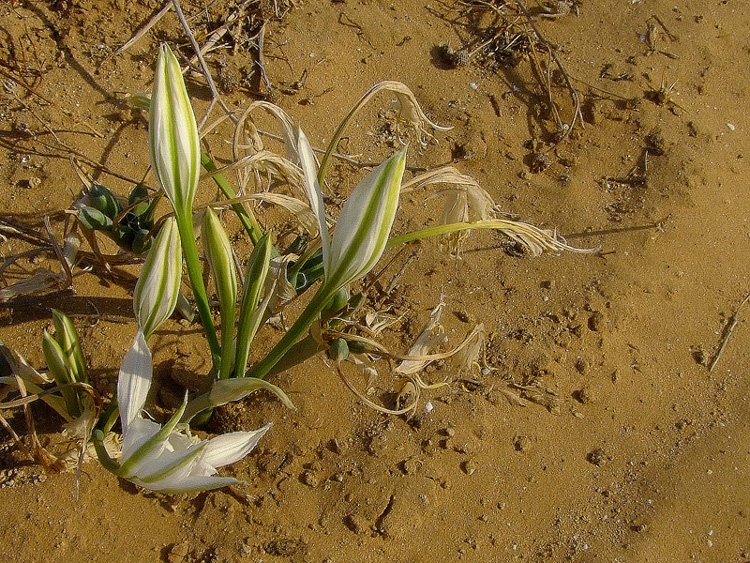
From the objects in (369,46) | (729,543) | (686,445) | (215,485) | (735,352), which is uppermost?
(369,46)

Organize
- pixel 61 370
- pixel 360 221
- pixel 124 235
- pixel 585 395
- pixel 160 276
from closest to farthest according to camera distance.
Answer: pixel 360 221 < pixel 160 276 < pixel 61 370 < pixel 124 235 < pixel 585 395

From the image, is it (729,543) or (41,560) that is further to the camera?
(729,543)

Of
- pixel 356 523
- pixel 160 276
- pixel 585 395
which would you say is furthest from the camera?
pixel 585 395

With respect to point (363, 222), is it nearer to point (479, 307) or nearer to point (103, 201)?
point (103, 201)

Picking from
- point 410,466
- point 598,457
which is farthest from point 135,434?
point 598,457

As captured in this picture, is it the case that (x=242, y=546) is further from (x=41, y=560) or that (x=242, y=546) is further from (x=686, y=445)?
(x=686, y=445)

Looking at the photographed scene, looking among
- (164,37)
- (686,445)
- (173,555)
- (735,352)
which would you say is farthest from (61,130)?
(735,352)
